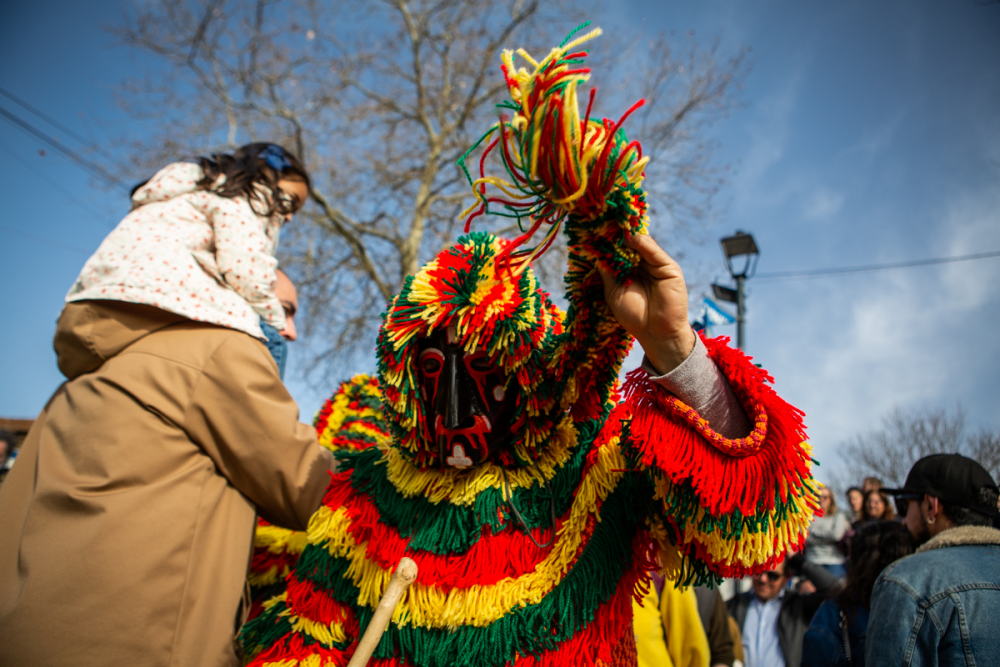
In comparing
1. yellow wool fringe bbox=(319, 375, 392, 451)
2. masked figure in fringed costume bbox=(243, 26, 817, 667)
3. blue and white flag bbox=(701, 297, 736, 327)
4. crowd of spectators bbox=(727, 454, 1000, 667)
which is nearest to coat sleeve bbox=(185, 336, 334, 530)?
masked figure in fringed costume bbox=(243, 26, 817, 667)

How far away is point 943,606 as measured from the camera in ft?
6.05

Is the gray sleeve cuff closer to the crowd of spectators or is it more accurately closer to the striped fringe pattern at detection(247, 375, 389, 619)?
the crowd of spectators

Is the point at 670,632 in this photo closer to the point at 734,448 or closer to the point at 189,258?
the point at 734,448

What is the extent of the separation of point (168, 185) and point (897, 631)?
261 centimetres

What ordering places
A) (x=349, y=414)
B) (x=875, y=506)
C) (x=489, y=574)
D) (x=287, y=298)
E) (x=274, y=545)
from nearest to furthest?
(x=489, y=574)
(x=274, y=545)
(x=287, y=298)
(x=349, y=414)
(x=875, y=506)

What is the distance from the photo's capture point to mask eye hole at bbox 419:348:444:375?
158 cm

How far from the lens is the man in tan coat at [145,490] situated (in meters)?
1.41

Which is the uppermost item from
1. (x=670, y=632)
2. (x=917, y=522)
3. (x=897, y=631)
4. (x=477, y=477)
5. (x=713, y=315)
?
(x=713, y=315)

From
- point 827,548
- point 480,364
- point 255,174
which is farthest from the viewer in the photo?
point 827,548

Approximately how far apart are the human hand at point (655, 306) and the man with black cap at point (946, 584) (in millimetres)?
1335

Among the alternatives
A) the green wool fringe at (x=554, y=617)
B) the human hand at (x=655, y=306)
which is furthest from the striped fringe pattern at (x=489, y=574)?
the human hand at (x=655, y=306)

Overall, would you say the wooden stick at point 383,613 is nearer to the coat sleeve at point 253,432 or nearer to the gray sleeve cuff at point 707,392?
the coat sleeve at point 253,432

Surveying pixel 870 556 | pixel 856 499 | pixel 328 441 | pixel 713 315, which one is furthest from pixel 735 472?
pixel 713 315

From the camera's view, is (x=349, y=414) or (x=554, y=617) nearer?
(x=554, y=617)
